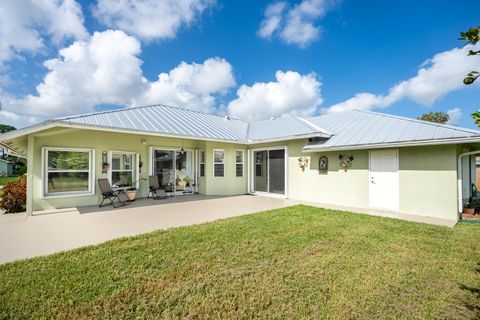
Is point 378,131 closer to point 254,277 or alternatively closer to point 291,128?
point 291,128

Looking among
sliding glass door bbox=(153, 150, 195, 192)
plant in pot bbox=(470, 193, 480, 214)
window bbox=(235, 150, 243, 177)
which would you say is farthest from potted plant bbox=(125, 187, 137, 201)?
plant in pot bbox=(470, 193, 480, 214)

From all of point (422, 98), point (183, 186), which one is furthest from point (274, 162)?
point (422, 98)

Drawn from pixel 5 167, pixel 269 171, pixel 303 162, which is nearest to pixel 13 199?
pixel 269 171

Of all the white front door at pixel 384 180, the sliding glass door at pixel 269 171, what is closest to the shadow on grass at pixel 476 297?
the white front door at pixel 384 180

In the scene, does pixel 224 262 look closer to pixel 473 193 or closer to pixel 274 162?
pixel 274 162

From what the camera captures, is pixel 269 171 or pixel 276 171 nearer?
pixel 276 171

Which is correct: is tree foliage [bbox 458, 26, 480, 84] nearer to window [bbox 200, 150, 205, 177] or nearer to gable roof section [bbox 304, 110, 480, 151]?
gable roof section [bbox 304, 110, 480, 151]

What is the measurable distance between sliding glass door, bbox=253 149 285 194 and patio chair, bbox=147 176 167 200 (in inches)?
208

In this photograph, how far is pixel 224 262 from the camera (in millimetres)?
4219

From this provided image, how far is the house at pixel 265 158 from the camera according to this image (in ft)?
25.3

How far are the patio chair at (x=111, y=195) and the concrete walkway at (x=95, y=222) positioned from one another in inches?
18.8

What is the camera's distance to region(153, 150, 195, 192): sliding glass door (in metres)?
12.2

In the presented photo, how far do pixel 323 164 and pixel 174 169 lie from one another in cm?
799

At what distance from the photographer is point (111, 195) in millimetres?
9469
